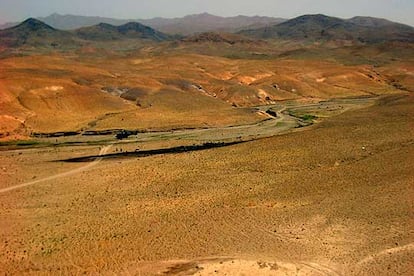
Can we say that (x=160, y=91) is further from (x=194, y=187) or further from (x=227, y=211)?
(x=227, y=211)

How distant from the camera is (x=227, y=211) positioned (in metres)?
41.2

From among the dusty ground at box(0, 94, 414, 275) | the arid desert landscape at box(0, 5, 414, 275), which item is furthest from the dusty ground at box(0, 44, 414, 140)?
the dusty ground at box(0, 94, 414, 275)

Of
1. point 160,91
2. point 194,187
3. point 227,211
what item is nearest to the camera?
point 227,211

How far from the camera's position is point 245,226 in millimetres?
38219

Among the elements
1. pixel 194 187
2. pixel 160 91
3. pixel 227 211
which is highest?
pixel 227 211

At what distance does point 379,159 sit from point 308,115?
42.9 meters

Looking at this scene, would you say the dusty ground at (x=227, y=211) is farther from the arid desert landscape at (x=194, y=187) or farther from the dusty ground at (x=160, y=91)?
the dusty ground at (x=160, y=91)

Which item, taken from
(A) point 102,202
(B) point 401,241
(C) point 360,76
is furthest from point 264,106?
(B) point 401,241

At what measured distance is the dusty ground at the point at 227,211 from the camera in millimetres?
33156

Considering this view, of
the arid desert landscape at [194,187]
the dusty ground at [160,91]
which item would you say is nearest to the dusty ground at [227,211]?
the arid desert landscape at [194,187]

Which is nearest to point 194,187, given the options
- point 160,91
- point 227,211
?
point 227,211

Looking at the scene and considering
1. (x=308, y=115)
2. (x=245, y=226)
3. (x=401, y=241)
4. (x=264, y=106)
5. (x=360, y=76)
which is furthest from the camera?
(x=360, y=76)

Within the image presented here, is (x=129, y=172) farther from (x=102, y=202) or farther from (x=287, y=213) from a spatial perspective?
(x=287, y=213)

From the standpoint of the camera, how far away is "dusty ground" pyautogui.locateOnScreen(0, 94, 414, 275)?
3316cm
